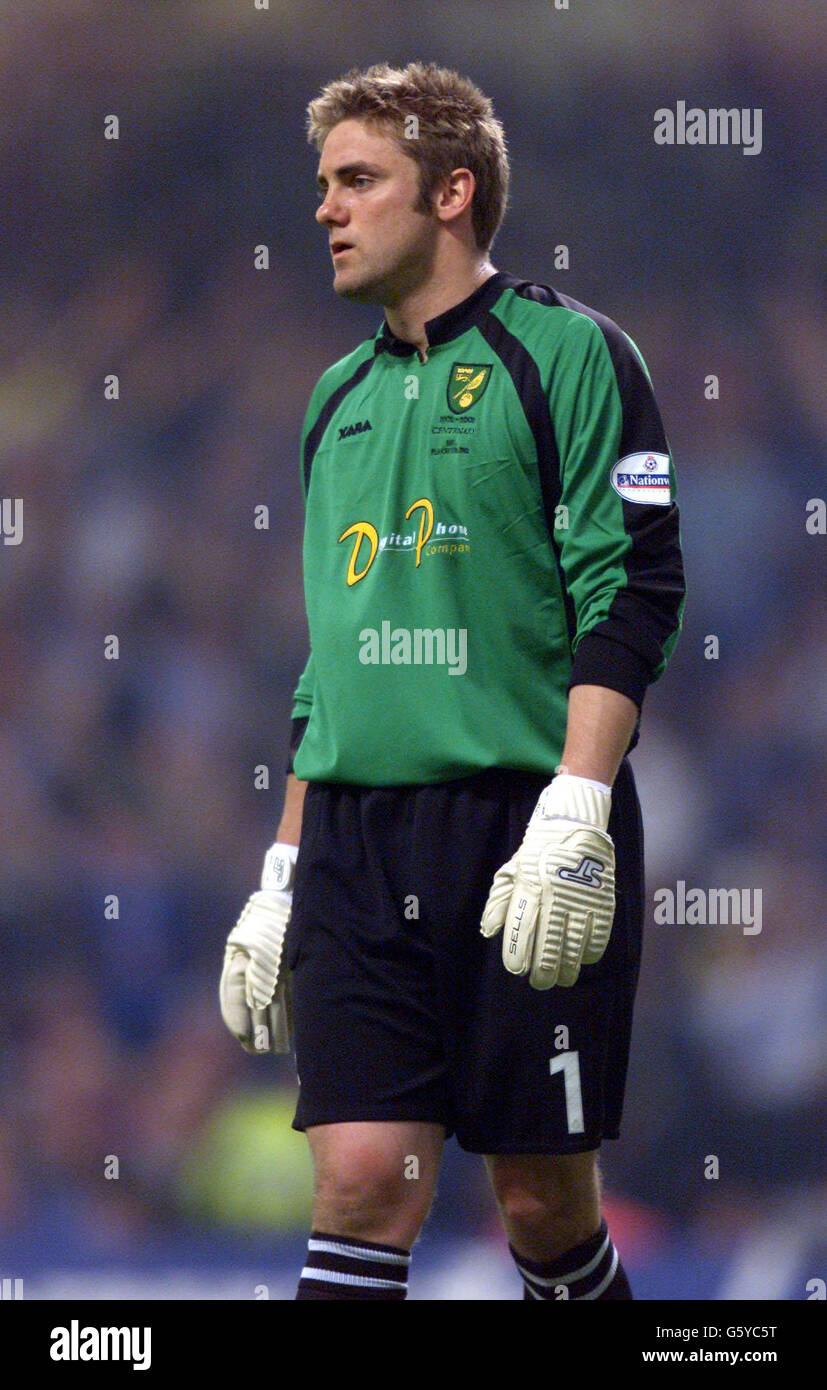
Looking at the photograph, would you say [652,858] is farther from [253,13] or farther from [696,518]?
[253,13]

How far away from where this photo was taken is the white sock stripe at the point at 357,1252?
208 centimetres

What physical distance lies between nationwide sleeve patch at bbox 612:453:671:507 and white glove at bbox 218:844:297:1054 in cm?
69

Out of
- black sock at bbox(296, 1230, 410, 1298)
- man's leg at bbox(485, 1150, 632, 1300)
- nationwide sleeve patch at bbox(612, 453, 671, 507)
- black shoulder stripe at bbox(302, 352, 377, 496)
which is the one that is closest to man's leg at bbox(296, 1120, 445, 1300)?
black sock at bbox(296, 1230, 410, 1298)

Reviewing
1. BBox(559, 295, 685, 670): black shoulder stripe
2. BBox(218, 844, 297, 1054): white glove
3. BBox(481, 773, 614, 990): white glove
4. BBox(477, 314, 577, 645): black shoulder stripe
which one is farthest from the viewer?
BBox(218, 844, 297, 1054): white glove

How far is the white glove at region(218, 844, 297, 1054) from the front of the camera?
245 centimetres

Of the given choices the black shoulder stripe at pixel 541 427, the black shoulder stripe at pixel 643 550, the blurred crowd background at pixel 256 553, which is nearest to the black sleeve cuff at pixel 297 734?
the black shoulder stripe at pixel 541 427

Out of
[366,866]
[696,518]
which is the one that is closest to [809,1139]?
[696,518]

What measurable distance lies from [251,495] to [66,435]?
16.8 inches

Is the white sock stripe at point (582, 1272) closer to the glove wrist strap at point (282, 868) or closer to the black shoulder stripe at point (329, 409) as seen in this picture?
the glove wrist strap at point (282, 868)

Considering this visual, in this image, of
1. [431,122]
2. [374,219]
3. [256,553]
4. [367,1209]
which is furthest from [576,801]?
[256,553]

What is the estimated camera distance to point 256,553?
396 cm

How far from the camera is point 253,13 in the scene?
158 inches

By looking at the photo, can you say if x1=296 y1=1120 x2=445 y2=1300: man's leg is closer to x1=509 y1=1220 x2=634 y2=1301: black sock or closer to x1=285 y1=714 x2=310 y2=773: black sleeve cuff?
x1=509 y1=1220 x2=634 y2=1301: black sock

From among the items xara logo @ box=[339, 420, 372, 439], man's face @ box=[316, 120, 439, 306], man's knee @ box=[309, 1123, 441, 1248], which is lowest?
man's knee @ box=[309, 1123, 441, 1248]
